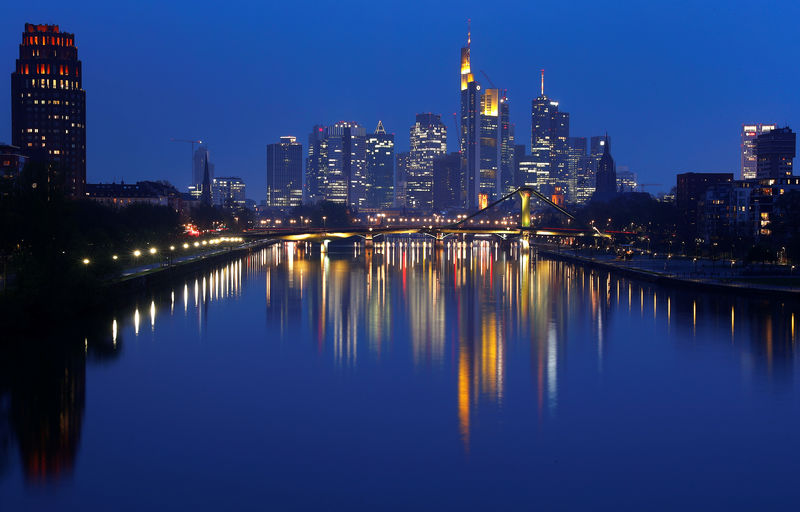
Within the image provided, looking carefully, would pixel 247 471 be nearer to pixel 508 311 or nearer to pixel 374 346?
pixel 374 346

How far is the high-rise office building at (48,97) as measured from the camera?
90.2 m

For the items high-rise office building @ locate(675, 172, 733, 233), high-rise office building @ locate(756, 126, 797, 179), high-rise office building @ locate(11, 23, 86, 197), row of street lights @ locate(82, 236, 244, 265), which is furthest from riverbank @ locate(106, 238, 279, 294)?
high-rise office building @ locate(756, 126, 797, 179)

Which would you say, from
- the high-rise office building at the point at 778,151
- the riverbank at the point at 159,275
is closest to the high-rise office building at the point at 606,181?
the high-rise office building at the point at 778,151

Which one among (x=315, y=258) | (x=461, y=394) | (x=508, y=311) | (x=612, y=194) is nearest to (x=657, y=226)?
(x=315, y=258)

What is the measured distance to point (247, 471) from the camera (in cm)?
1402

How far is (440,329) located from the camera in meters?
30.2

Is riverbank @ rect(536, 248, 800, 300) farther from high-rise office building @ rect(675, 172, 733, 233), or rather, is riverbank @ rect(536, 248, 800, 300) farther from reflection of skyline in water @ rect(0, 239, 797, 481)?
high-rise office building @ rect(675, 172, 733, 233)

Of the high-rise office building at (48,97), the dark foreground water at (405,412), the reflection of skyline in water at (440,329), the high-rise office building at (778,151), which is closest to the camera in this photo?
the dark foreground water at (405,412)

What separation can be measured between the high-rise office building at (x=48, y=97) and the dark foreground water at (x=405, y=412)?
210 ft

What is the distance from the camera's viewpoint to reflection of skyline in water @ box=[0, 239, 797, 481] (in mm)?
18391

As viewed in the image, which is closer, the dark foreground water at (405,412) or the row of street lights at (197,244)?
the dark foreground water at (405,412)

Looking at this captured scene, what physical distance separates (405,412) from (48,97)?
84.0 m

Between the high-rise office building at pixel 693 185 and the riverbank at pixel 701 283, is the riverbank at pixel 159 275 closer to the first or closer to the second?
the riverbank at pixel 701 283

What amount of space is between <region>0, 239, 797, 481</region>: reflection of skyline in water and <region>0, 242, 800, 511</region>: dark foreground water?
0.11m
